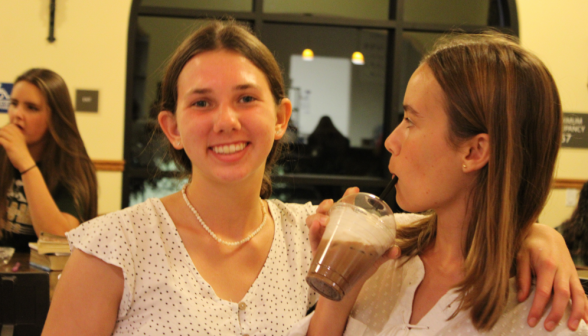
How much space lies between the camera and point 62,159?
252cm

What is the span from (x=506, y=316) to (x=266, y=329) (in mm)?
540

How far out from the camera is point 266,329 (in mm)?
1249

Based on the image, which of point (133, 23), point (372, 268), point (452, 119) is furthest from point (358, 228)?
point (133, 23)

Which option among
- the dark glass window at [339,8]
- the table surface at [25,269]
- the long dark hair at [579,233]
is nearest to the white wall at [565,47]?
the dark glass window at [339,8]

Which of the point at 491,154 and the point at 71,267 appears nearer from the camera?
the point at 491,154

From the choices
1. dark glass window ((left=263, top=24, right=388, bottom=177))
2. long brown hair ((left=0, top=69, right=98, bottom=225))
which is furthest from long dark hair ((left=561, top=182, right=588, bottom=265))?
long brown hair ((left=0, top=69, right=98, bottom=225))

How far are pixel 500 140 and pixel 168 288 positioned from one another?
789 millimetres

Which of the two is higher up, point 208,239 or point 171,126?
point 171,126

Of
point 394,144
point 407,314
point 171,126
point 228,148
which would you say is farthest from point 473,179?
point 171,126

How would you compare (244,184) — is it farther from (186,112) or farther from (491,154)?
(491,154)

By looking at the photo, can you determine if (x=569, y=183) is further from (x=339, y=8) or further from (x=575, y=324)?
(x=575, y=324)

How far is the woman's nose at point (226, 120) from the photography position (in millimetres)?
1228

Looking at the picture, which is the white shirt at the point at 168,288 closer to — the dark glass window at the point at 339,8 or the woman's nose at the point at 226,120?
the woman's nose at the point at 226,120

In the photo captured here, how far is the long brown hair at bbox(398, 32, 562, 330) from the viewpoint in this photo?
1009 mm
